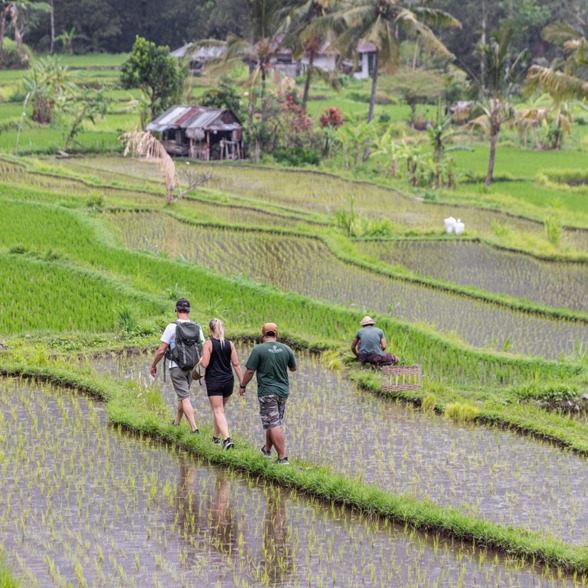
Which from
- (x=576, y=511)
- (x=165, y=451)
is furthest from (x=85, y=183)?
(x=576, y=511)

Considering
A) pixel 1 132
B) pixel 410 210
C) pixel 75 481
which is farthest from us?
pixel 1 132

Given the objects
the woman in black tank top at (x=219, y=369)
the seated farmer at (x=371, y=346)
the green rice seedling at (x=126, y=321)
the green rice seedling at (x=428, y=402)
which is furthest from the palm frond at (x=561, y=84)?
the woman in black tank top at (x=219, y=369)

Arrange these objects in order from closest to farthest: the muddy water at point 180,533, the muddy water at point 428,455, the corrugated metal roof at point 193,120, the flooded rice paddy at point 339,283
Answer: the muddy water at point 180,533 < the muddy water at point 428,455 < the flooded rice paddy at point 339,283 < the corrugated metal roof at point 193,120

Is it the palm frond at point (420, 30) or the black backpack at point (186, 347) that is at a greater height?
the palm frond at point (420, 30)

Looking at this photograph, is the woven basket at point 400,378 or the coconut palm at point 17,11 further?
the coconut palm at point 17,11

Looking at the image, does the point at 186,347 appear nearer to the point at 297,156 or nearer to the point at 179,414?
the point at 179,414

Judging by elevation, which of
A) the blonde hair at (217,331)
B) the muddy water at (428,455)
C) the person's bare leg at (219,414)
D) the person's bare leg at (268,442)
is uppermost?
the blonde hair at (217,331)

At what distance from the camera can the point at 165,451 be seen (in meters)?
8.36

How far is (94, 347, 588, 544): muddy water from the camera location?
749cm

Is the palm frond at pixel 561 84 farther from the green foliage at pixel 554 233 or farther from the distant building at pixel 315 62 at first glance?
the distant building at pixel 315 62

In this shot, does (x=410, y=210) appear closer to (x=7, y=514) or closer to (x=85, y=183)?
(x=85, y=183)

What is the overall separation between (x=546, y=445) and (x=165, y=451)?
2775 mm

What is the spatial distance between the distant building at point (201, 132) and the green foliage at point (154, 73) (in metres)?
1.40

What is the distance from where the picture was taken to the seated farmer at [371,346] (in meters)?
10.4
